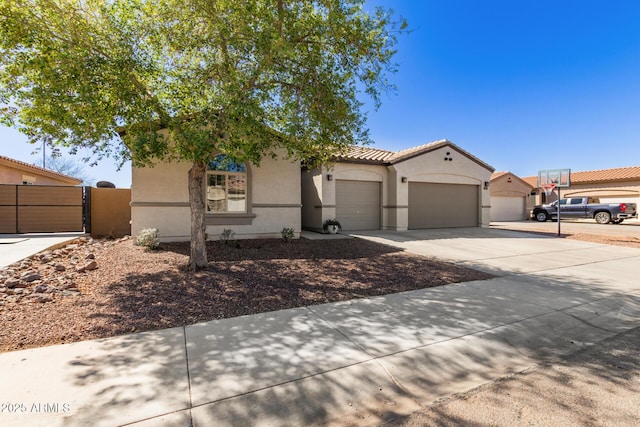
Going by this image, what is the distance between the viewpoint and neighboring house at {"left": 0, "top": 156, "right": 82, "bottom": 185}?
52.6 ft

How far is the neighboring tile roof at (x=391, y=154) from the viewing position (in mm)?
14609

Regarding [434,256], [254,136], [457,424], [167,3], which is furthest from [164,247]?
[457,424]

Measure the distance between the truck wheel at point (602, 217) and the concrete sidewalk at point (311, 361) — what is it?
21964 millimetres

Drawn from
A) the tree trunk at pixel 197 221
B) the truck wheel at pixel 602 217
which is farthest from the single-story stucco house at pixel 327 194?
the truck wheel at pixel 602 217

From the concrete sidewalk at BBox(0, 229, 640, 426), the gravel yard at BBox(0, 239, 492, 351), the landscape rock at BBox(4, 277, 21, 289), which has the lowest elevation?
the concrete sidewalk at BBox(0, 229, 640, 426)

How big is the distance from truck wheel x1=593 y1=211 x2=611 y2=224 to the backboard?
27.4 feet

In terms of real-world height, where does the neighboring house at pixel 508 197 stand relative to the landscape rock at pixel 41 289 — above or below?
above

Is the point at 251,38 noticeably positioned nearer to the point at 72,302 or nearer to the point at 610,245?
the point at 72,302

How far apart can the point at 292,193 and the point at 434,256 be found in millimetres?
5556

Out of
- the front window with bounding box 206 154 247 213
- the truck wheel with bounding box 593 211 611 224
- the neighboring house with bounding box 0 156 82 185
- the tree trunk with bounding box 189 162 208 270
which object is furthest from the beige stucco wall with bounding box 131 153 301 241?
the truck wheel with bounding box 593 211 611 224

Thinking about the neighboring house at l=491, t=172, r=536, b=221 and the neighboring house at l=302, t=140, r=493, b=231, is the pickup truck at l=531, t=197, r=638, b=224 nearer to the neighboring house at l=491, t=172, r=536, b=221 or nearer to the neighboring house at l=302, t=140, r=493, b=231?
the neighboring house at l=491, t=172, r=536, b=221

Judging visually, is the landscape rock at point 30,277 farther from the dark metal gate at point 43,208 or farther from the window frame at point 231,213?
the dark metal gate at point 43,208

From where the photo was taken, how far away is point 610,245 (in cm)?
1218

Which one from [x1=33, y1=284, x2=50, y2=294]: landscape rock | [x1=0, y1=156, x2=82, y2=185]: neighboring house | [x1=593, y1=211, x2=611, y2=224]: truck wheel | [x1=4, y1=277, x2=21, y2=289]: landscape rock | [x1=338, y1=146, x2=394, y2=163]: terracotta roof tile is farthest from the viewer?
[x1=593, y1=211, x2=611, y2=224]: truck wheel
